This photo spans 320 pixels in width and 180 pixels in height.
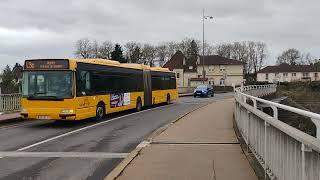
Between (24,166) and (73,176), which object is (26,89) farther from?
(73,176)

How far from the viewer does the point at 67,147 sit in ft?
45.9

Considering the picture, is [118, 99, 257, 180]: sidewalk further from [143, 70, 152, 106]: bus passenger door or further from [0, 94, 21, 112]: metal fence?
[143, 70, 152, 106]: bus passenger door

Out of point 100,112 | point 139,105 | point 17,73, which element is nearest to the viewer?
point 100,112

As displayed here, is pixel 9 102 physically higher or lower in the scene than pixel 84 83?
lower

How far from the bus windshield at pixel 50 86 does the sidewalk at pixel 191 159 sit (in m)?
5.69

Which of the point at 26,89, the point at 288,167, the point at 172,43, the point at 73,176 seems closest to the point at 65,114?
the point at 26,89

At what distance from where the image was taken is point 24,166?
35.6 feet

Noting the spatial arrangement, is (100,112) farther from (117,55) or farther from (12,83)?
(117,55)

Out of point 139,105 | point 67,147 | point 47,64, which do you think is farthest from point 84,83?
point 139,105

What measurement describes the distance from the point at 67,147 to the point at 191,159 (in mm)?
4501

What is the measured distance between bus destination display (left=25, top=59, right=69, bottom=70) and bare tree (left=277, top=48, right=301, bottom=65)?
161577 millimetres

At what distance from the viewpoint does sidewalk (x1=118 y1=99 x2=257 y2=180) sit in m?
8.95

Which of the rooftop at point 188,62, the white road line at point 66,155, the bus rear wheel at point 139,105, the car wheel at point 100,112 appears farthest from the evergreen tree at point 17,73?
the rooftop at point 188,62

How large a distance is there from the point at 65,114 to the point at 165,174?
11472 millimetres
